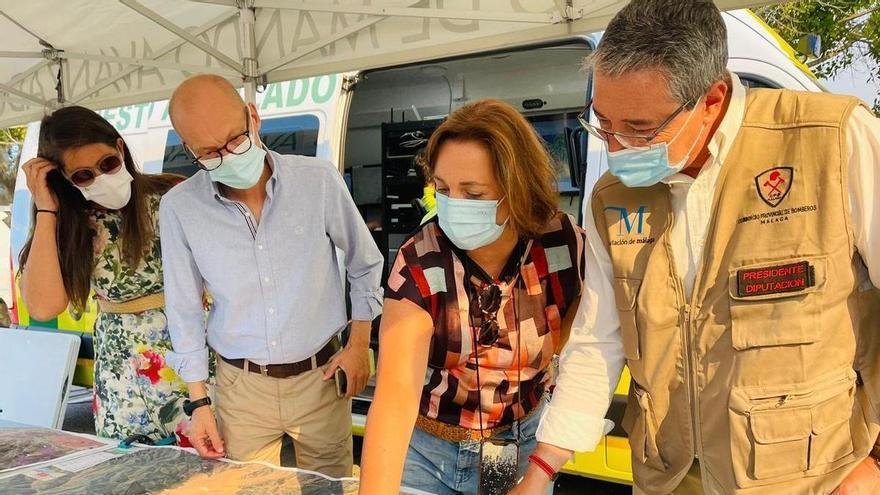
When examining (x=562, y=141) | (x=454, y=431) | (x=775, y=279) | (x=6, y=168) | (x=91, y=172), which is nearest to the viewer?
(x=775, y=279)

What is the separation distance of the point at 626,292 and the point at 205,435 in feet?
4.14

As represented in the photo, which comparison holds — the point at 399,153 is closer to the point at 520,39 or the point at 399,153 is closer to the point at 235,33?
the point at 235,33

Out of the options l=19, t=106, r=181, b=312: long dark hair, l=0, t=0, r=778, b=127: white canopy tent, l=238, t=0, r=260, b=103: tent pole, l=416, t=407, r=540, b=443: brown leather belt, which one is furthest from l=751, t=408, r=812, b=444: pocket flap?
l=238, t=0, r=260, b=103: tent pole

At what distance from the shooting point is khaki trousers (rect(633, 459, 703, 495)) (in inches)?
44.3

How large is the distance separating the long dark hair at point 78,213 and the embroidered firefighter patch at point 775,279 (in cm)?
181

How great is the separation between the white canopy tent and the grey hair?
99cm

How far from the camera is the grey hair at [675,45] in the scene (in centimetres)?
98

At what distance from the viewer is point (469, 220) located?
1308 millimetres

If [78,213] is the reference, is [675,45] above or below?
above

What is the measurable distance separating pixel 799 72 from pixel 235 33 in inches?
98.6

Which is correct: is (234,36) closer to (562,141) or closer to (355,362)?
(355,362)

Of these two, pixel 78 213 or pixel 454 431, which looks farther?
pixel 78 213

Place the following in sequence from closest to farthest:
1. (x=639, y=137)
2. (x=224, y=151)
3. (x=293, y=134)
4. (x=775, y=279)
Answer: (x=775, y=279) → (x=639, y=137) → (x=224, y=151) → (x=293, y=134)

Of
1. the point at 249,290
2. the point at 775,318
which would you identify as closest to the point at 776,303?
the point at 775,318
